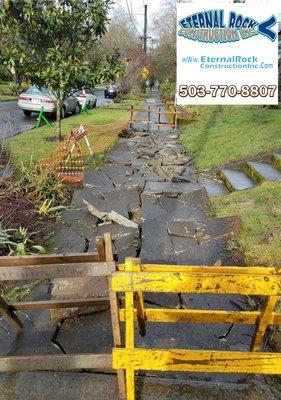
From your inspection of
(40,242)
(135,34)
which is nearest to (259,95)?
(40,242)

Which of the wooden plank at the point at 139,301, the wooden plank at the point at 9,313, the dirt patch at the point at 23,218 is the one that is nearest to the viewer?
the wooden plank at the point at 139,301

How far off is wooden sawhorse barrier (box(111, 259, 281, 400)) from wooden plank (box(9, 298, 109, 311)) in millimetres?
604

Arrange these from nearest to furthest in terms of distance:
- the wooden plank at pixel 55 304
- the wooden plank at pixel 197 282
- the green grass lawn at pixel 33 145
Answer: the wooden plank at pixel 197 282, the wooden plank at pixel 55 304, the green grass lawn at pixel 33 145

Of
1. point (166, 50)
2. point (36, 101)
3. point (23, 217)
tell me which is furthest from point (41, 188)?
point (166, 50)

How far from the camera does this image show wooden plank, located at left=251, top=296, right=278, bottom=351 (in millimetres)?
2432

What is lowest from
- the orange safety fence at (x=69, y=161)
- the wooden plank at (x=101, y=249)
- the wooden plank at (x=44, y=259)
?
the wooden plank at (x=44, y=259)

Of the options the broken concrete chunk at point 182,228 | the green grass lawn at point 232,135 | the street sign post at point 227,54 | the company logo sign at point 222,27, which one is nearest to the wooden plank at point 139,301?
the broken concrete chunk at point 182,228

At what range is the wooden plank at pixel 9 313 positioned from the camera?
10.2 ft

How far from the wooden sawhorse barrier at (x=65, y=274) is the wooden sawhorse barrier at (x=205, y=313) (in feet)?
0.40

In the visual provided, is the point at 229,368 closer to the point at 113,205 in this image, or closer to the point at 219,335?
the point at 219,335

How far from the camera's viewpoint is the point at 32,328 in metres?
3.48

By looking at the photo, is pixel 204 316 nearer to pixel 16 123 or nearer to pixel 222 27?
pixel 222 27

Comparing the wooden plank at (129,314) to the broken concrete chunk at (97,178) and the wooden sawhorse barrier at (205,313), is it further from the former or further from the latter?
the broken concrete chunk at (97,178)

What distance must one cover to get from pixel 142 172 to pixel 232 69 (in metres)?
3.59
